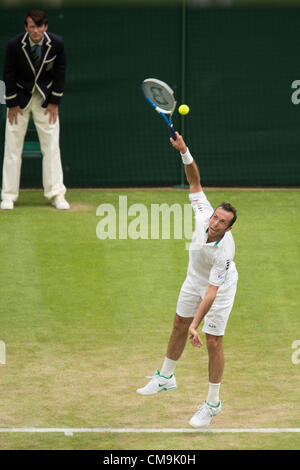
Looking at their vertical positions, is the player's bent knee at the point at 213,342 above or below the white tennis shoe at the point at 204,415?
above

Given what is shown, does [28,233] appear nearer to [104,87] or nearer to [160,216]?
[160,216]

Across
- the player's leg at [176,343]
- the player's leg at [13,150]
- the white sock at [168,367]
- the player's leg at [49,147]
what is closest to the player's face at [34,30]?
the player's leg at [49,147]

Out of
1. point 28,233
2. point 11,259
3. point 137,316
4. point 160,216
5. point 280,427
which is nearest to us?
point 280,427

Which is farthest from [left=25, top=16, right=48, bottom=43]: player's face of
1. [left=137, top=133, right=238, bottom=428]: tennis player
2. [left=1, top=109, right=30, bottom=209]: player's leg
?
[left=137, top=133, right=238, bottom=428]: tennis player

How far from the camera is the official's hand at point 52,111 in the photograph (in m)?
14.8

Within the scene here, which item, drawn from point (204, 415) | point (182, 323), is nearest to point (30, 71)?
point (182, 323)

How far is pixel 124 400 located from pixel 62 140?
784 cm

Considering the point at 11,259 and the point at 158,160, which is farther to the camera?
the point at 158,160

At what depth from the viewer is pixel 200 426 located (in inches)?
338

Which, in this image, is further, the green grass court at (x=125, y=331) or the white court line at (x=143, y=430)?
the green grass court at (x=125, y=331)

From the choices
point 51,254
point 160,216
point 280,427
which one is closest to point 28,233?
point 51,254

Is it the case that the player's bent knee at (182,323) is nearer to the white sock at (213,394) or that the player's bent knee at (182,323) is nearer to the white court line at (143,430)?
the white sock at (213,394)

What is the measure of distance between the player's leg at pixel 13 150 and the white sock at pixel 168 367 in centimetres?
640
